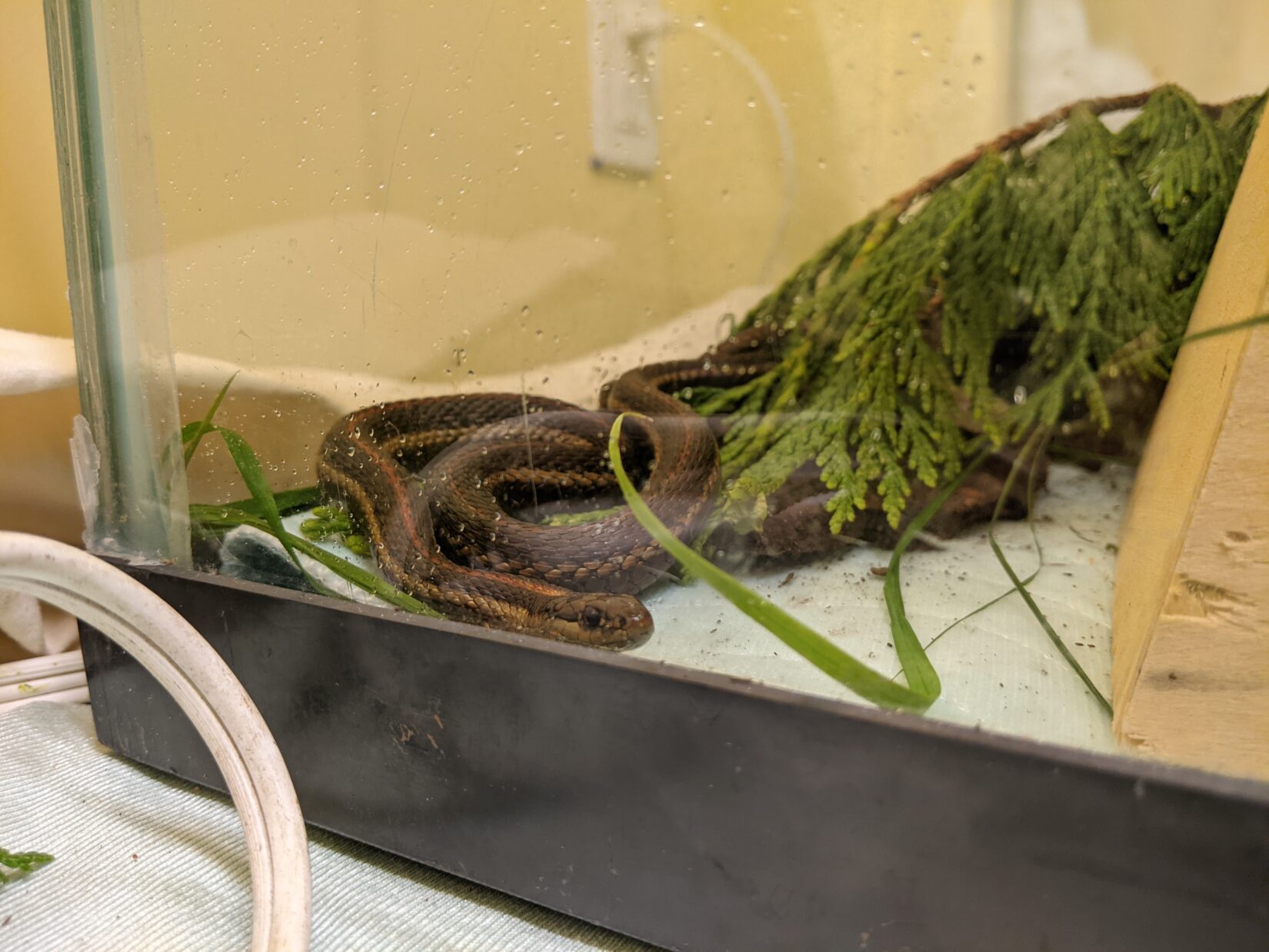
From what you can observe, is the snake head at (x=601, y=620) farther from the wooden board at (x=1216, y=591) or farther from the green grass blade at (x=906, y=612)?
the wooden board at (x=1216, y=591)

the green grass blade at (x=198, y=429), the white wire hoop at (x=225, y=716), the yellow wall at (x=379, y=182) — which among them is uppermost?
the yellow wall at (x=379, y=182)

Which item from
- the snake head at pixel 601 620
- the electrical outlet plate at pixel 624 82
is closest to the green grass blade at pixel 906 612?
the snake head at pixel 601 620

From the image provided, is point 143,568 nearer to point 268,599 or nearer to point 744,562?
point 268,599

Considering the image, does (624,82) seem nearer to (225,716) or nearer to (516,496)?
(516,496)

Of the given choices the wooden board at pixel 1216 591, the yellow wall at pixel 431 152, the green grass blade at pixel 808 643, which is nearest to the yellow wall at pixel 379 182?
the yellow wall at pixel 431 152

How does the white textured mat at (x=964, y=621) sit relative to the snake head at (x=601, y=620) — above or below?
above

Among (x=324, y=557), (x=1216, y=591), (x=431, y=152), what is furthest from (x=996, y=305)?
(x=324, y=557)

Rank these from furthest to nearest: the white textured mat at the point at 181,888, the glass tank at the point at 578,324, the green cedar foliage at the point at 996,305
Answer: the green cedar foliage at the point at 996,305, the glass tank at the point at 578,324, the white textured mat at the point at 181,888

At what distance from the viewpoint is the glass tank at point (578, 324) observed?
2.97ft

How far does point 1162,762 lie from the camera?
505 mm

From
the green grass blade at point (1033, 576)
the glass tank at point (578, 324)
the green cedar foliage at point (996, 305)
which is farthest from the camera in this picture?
the green cedar foliage at point (996, 305)

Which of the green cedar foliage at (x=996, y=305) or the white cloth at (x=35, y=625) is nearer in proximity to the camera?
the green cedar foliage at (x=996, y=305)

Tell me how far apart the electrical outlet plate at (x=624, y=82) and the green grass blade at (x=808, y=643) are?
69 centimetres

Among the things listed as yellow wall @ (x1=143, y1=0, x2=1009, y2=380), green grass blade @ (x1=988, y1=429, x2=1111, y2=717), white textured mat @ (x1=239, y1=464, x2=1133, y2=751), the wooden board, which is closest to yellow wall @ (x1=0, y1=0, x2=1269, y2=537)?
yellow wall @ (x1=143, y1=0, x2=1009, y2=380)
